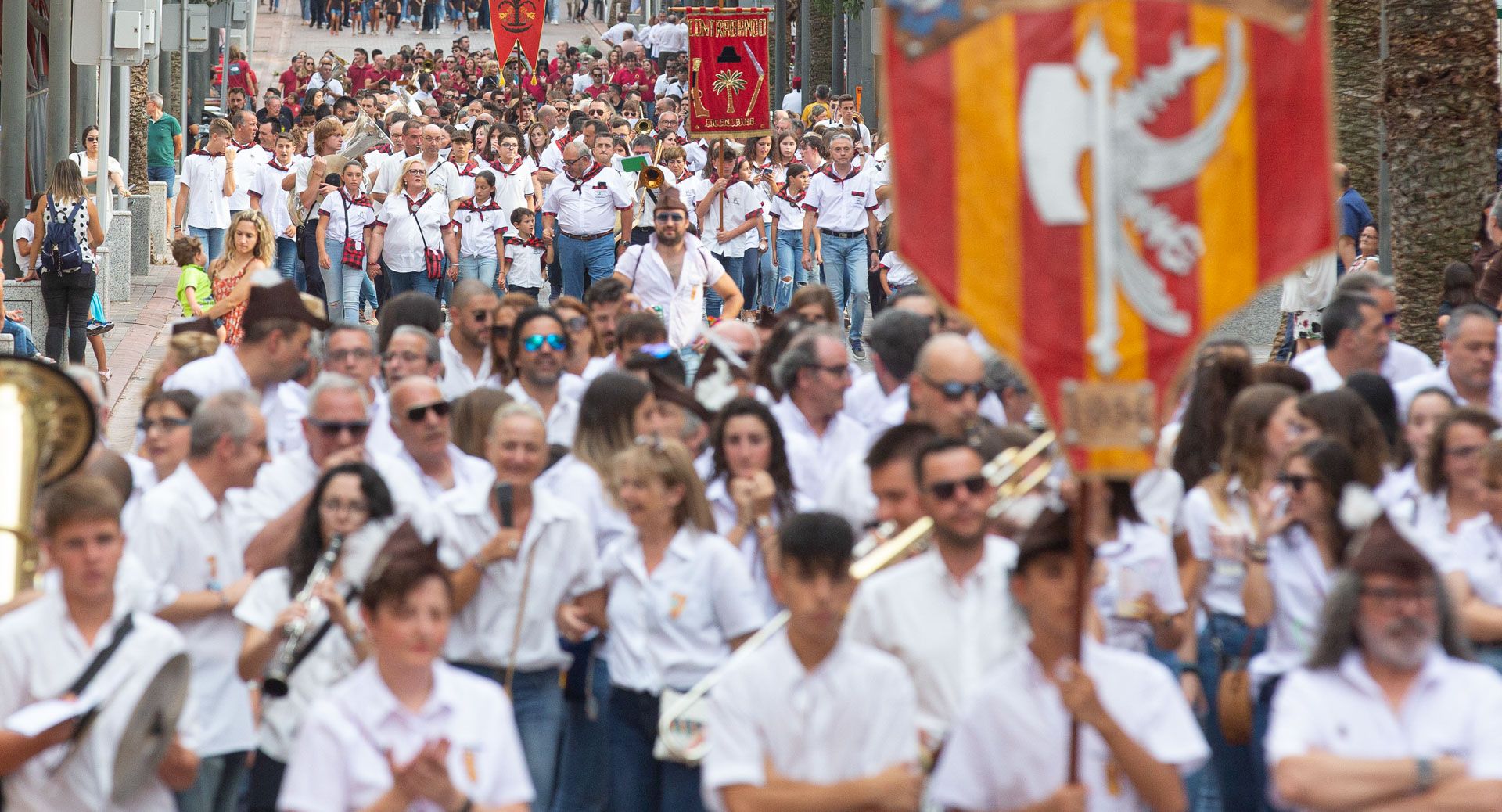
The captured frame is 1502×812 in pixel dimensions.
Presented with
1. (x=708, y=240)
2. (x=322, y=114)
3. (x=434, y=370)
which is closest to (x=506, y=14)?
(x=322, y=114)

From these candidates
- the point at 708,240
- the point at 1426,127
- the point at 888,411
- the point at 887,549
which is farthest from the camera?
the point at 708,240

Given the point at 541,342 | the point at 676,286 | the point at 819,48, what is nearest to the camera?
the point at 541,342

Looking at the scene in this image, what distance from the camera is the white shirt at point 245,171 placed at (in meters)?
22.9

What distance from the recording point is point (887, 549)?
21.0 feet

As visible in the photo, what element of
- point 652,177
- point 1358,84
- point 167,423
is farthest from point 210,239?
point 167,423

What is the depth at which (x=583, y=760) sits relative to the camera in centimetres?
792

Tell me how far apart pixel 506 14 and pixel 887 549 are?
27.0 m

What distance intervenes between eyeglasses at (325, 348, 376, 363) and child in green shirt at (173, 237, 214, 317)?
20.3 feet

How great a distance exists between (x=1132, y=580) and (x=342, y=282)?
13.9 meters

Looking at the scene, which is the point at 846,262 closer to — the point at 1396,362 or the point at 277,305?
the point at 1396,362

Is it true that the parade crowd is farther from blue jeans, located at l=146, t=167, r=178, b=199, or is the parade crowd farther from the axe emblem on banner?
blue jeans, located at l=146, t=167, r=178, b=199

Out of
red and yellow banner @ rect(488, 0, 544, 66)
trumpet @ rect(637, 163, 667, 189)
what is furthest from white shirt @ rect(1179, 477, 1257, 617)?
red and yellow banner @ rect(488, 0, 544, 66)

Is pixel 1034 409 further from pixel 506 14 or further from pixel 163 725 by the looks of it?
pixel 506 14

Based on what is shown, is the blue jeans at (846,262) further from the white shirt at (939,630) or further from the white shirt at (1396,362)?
the white shirt at (939,630)
